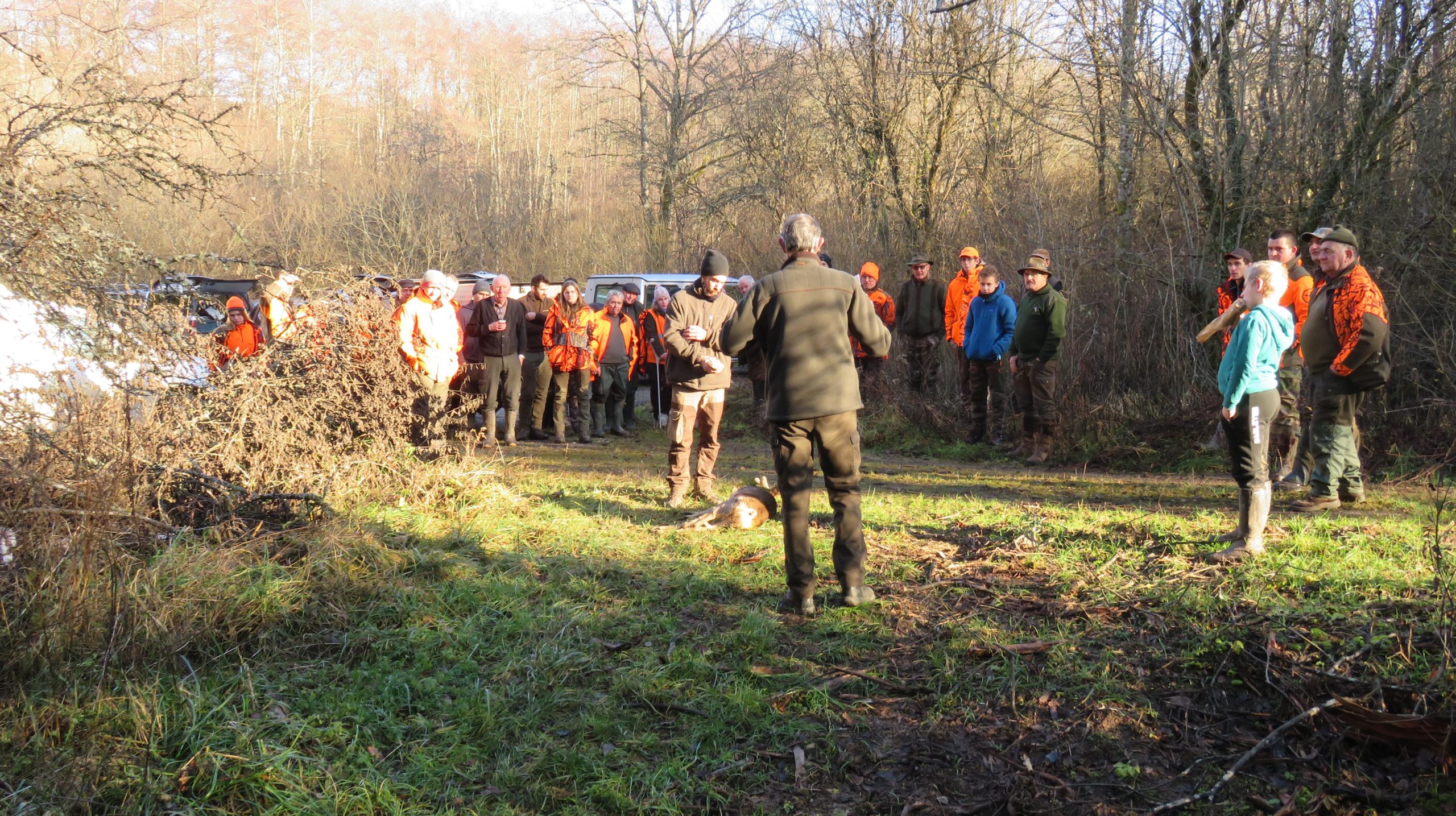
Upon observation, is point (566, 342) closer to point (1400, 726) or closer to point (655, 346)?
point (655, 346)

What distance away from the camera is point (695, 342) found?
7.63m

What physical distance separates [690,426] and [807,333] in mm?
3048

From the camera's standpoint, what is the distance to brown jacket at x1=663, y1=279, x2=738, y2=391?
7.54m

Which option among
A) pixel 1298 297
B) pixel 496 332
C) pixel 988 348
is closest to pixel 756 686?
pixel 1298 297

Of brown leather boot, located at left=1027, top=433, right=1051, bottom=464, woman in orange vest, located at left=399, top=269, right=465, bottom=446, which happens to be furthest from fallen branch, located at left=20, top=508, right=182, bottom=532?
brown leather boot, located at left=1027, top=433, right=1051, bottom=464

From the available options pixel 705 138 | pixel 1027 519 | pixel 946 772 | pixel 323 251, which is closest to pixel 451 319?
pixel 1027 519

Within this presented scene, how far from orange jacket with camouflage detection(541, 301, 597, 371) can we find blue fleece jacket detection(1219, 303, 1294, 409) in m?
8.66

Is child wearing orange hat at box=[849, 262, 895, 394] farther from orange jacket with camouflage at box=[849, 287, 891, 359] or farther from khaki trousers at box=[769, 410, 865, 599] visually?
khaki trousers at box=[769, 410, 865, 599]

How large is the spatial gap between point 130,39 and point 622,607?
4.56 m

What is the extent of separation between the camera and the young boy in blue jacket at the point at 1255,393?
589cm

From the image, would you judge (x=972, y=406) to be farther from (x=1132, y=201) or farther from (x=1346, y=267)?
(x=1346, y=267)

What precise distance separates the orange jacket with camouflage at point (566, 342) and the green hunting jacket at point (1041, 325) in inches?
218

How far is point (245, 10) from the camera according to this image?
31203 mm

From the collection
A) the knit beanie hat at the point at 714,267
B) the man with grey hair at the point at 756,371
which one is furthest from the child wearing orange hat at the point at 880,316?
the knit beanie hat at the point at 714,267
